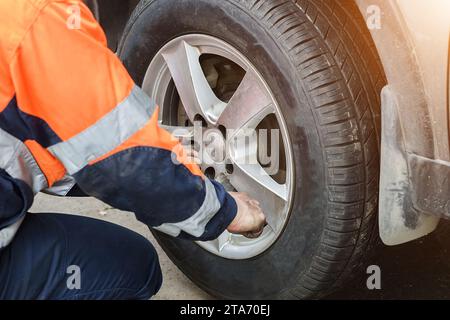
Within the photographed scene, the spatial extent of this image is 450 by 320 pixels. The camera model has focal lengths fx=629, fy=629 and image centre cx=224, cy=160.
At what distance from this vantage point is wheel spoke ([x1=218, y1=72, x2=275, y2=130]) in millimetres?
1971

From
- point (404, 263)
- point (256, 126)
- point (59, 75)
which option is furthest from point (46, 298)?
point (404, 263)

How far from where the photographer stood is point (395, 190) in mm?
1724

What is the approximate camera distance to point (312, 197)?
1850 mm

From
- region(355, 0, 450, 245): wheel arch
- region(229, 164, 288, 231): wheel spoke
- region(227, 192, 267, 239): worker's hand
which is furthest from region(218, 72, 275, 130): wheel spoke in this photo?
region(355, 0, 450, 245): wheel arch

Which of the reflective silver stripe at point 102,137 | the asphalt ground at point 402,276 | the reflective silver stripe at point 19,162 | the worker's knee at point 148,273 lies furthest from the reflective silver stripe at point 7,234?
the asphalt ground at point 402,276

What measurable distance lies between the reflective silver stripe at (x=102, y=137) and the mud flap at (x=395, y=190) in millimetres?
690

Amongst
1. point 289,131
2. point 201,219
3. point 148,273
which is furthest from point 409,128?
point 148,273

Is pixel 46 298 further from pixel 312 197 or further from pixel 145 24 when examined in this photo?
pixel 145 24

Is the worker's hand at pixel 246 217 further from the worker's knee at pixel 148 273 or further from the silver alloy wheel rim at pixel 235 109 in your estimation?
the worker's knee at pixel 148 273

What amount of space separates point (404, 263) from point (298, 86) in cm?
103

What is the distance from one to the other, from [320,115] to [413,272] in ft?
3.17

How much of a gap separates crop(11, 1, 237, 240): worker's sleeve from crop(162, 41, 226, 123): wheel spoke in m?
0.75
